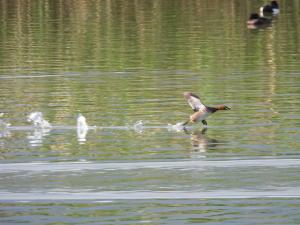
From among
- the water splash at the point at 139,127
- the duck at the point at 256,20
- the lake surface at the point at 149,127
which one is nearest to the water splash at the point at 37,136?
the lake surface at the point at 149,127

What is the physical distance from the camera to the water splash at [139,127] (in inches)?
759

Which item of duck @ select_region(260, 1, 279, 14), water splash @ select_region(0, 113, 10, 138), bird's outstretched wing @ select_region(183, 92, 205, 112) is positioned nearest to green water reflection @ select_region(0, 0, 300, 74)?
duck @ select_region(260, 1, 279, 14)

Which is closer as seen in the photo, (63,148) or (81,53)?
(63,148)

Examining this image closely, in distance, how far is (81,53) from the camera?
32500 millimetres

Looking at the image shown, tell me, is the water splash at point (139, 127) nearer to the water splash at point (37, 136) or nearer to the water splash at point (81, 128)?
the water splash at point (81, 128)

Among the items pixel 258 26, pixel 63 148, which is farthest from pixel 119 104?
pixel 258 26

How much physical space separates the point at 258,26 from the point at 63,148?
79.7ft

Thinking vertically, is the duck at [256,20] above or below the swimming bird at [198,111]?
below

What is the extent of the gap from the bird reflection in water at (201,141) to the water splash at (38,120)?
207 cm

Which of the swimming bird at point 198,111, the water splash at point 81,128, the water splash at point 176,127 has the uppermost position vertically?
the swimming bird at point 198,111

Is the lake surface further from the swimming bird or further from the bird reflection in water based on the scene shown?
the swimming bird

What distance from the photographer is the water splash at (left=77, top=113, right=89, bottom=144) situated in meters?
18.7

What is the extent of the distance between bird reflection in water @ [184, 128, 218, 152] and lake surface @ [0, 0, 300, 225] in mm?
14

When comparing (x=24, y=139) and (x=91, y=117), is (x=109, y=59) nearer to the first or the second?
(x=91, y=117)
